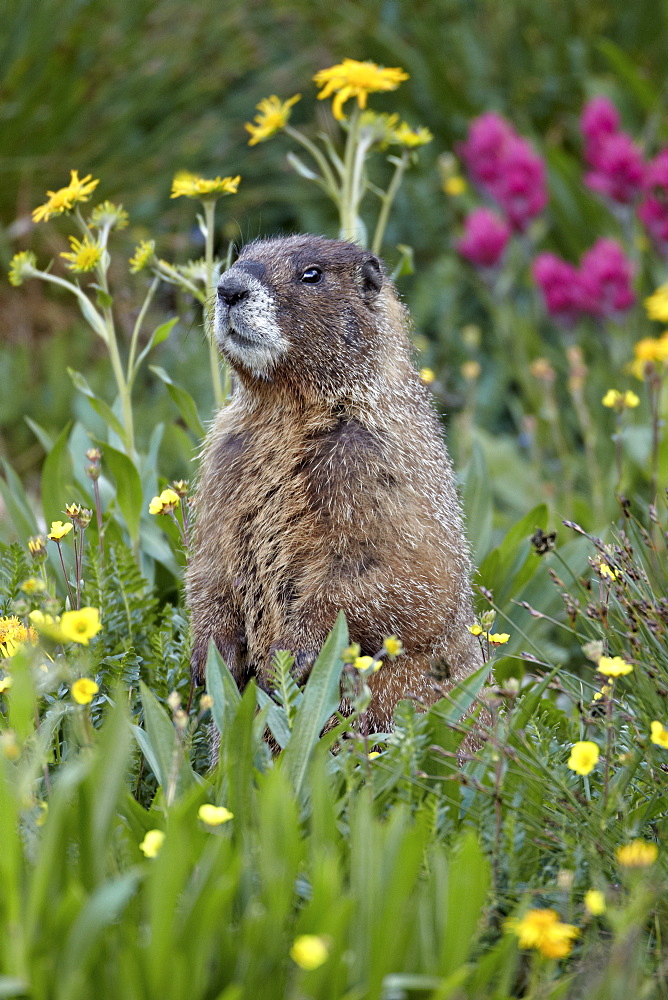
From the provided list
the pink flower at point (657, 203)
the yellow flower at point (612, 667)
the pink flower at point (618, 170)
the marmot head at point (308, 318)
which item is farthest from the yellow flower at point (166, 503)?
the pink flower at point (618, 170)

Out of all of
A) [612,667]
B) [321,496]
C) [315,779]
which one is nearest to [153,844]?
[315,779]

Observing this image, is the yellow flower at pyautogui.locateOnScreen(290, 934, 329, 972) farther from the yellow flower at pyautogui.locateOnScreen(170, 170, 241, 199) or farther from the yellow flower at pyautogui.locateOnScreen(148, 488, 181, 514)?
the yellow flower at pyautogui.locateOnScreen(170, 170, 241, 199)

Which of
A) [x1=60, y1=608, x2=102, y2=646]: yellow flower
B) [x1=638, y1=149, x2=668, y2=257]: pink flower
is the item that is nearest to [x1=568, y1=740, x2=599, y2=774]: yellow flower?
[x1=60, y1=608, x2=102, y2=646]: yellow flower

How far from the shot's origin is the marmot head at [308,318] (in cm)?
304

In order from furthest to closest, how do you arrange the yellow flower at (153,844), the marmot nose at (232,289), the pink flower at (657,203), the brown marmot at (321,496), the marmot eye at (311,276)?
the pink flower at (657,203), the marmot eye at (311,276), the marmot nose at (232,289), the brown marmot at (321,496), the yellow flower at (153,844)

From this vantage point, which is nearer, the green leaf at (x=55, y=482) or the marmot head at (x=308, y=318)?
the marmot head at (x=308, y=318)

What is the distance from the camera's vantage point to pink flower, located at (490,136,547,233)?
583cm

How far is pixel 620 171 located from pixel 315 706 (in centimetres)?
417

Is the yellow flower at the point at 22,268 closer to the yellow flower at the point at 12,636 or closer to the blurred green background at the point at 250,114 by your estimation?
the yellow flower at the point at 12,636

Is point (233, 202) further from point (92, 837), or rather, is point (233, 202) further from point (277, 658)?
point (92, 837)

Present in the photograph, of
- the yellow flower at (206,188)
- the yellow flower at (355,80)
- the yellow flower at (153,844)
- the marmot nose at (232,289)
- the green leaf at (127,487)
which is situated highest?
the yellow flower at (355,80)

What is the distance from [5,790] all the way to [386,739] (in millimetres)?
918

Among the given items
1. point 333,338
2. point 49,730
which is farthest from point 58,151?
point 49,730

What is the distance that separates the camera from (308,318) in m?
3.14
